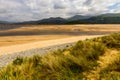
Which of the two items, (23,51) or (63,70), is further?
(23,51)

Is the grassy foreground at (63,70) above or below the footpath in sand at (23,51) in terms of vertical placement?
above

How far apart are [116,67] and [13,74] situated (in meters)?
3.54

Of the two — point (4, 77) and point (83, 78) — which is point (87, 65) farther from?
point (4, 77)

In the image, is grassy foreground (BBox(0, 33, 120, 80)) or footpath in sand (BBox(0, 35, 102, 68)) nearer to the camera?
grassy foreground (BBox(0, 33, 120, 80))

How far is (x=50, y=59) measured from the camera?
366 inches

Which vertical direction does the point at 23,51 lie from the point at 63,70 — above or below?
below

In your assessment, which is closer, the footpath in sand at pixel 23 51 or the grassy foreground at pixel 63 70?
the grassy foreground at pixel 63 70

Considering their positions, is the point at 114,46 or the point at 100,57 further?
the point at 114,46

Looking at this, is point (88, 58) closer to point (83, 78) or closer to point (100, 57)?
point (100, 57)

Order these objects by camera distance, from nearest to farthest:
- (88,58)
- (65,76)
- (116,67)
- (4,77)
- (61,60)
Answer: (4,77) < (65,76) < (116,67) < (61,60) < (88,58)

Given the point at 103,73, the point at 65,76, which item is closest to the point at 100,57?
the point at 103,73

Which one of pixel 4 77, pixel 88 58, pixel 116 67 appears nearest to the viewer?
pixel 4 77

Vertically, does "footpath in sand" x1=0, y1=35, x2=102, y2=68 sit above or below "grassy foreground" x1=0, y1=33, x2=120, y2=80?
below

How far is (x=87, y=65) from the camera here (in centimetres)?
898
